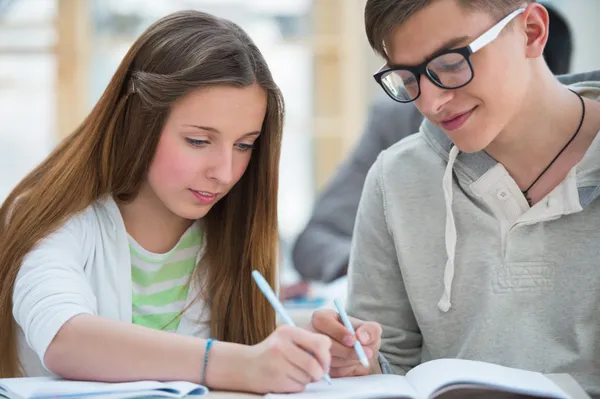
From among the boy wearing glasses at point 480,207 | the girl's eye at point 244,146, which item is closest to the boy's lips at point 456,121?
the boy wearing glasses at point 480,207

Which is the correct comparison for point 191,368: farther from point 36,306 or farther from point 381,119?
point 381,119

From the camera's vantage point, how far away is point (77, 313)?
3.73 feet

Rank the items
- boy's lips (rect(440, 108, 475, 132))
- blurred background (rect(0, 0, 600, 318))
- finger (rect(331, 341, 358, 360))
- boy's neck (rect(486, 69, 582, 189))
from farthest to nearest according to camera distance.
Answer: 1. blurred background (rect(0, 0, 600, 318))
2. boy's neck (rect(486, 69, 582, 189))
3. boy's lips (rect(440, 108, 475, 132))
4. finger (rect(331, 341, 358, 360))

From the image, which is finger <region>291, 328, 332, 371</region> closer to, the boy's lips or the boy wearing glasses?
the boy wearing glasses

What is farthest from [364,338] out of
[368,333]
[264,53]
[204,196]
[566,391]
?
[264,53]

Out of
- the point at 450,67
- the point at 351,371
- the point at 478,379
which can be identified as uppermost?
the point at 450,67

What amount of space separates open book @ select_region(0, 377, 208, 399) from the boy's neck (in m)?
0.69

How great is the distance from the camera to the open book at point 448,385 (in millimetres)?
939

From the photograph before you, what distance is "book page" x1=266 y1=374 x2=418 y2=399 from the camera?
938mm

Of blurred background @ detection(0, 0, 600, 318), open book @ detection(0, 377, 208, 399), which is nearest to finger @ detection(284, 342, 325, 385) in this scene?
open book @ detection(0, 377, 208, 399)

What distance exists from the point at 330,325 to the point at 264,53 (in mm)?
3113

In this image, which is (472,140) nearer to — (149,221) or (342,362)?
(342,362)

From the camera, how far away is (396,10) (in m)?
1.26

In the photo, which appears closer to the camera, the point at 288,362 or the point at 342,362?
the point at 288,362
